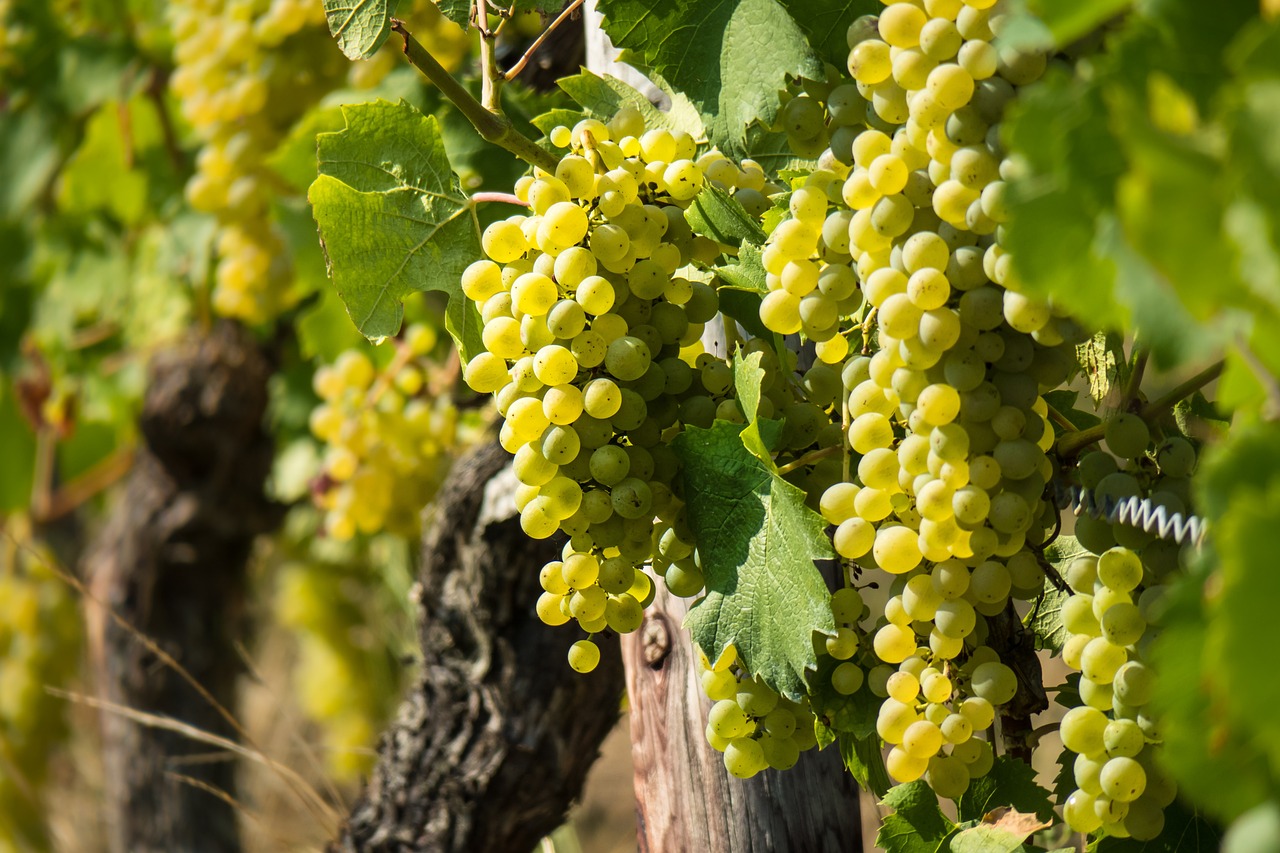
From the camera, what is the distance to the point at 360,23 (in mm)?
840

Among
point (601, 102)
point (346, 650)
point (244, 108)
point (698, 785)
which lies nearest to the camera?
point (601, 102)

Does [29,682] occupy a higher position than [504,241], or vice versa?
[504,241]

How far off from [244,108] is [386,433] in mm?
591

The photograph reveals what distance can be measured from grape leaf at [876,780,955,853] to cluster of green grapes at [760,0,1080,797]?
0.25 feet

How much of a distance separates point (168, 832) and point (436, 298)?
1541 mm

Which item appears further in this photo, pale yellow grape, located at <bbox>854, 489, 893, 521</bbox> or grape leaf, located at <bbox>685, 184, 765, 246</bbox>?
grape leaf, located at <bbox>685, 184, 765, 246</bbox>

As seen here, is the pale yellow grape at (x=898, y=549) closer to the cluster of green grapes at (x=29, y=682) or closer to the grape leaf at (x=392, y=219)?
the grape leaf at (x=392, y=219)

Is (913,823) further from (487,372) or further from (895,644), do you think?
(487,372)

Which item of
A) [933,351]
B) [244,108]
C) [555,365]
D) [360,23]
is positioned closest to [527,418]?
[555,365]

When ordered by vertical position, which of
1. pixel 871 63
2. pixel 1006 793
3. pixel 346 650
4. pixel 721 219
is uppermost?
pixel 871 63

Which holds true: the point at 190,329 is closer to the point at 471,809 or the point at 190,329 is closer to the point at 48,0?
the point at 48,0

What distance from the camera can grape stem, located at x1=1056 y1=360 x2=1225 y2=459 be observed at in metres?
0.67

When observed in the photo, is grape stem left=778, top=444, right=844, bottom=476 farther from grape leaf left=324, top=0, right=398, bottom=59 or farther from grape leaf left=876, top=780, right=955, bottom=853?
grape leaf left=324, top=0, right=398, bottom=59

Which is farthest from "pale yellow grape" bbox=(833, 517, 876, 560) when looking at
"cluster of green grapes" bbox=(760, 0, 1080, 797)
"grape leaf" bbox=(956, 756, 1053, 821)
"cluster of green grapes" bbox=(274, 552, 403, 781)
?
"cluster of green grapes" bbox=(274, 552, 403, 781)
